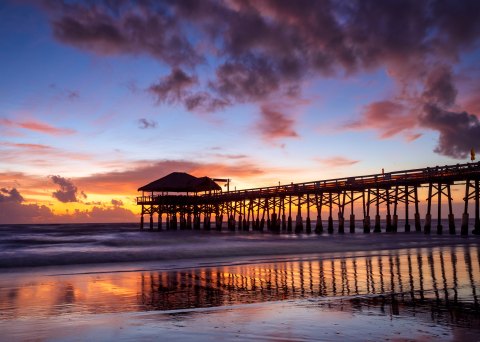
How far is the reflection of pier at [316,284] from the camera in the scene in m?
6.95

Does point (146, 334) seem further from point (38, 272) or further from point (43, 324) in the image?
point (38, 272)

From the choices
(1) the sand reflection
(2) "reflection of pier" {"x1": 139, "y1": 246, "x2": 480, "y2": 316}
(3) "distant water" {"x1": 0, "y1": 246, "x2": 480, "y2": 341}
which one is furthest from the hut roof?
(3) "distant water" {"x1": 0, "y1": 246, "x2": 480, "y2": 341}

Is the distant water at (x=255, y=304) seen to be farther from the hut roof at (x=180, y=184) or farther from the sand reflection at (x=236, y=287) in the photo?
the hut roof at (x=180, y=184)

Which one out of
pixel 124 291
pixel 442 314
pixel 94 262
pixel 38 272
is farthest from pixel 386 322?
pixel 94 262

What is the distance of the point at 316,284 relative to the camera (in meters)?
8.67

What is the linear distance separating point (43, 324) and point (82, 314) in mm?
693

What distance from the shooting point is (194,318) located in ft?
18.5

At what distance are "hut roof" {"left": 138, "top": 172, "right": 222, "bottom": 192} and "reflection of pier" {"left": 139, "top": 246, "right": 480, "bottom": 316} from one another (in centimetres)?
4416

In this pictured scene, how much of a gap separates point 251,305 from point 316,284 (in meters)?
2.53

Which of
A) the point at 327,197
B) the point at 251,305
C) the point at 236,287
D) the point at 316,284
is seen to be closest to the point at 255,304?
the point at 251,305

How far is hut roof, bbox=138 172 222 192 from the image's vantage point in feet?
182

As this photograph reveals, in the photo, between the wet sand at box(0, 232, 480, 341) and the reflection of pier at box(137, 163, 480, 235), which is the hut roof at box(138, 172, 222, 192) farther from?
the wet sand at box(0, 232, 480, 341)

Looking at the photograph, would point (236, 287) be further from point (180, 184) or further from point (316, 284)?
point (180, 184)

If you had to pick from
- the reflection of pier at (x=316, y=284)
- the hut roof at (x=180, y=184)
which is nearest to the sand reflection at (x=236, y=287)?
the reflection of pier at (x=316, y=284)
